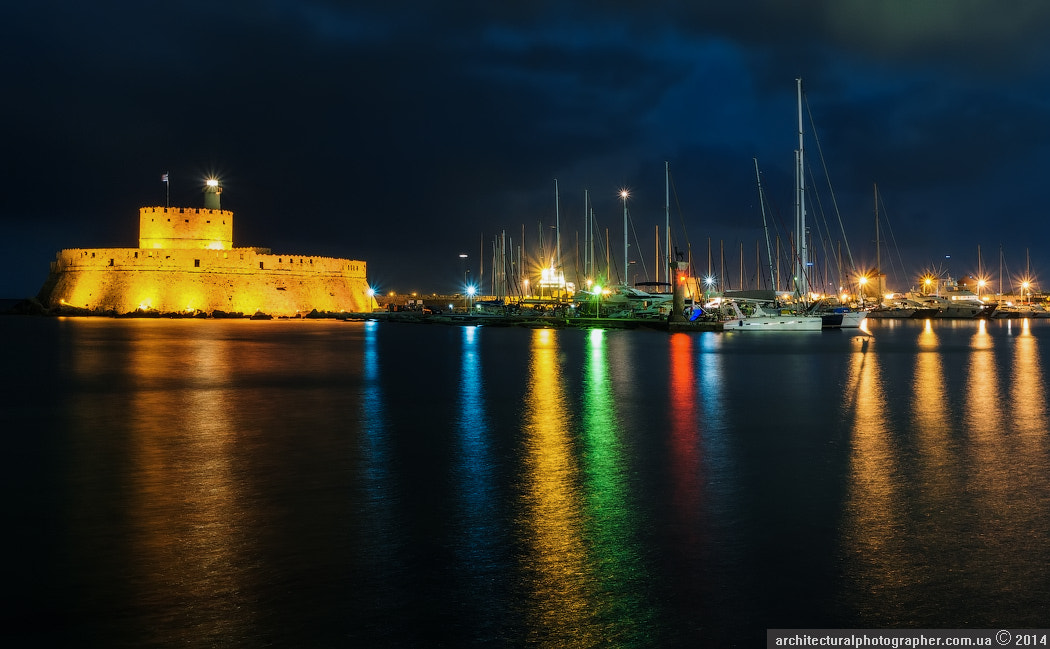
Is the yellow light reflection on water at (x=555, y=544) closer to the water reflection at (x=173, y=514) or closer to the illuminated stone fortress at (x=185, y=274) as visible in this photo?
the water reflection at (x=173, y=514)

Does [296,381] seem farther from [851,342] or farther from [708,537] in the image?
[851,342]

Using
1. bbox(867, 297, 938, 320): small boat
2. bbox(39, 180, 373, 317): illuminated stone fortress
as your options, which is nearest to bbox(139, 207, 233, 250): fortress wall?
bbox(39, 180, 373, 317): illuminated stone fortress

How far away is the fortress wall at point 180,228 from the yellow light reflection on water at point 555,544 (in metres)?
47.9

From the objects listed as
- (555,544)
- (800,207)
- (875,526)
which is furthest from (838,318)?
(555,544)

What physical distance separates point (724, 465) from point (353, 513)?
301cm

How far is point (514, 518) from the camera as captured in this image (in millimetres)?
4844

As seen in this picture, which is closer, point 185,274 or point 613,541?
point 613,541

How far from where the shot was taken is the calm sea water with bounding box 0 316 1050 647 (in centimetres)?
336

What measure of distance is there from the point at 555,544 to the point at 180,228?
171ft

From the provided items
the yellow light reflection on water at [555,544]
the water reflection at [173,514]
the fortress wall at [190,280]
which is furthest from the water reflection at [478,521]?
the fortress wall at [190,280]

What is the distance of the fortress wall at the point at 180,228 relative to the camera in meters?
51.1

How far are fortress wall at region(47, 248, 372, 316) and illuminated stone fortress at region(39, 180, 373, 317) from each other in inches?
2.2

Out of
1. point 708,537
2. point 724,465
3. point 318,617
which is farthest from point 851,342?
point 318,617

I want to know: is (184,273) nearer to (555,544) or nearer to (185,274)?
(185,274)
